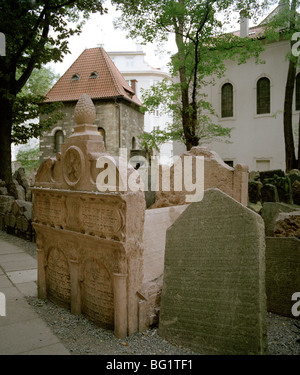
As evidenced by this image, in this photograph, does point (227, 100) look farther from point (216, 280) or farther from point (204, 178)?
point (216, 280)

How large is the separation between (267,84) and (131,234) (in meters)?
19.7

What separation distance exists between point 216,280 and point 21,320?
2136mm

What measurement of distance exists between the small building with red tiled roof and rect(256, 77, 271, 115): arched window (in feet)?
27.4

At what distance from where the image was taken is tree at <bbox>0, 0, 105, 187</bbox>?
9.59 metres

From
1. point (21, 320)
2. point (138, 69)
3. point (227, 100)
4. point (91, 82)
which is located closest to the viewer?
point (21, 320)

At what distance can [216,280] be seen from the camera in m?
2.57

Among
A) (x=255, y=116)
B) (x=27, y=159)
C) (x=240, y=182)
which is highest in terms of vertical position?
(x=255, y=116)

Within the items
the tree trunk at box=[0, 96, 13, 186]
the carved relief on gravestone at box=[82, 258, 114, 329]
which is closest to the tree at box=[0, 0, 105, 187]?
the tree trunk at box=[0, 96, 13, 186]

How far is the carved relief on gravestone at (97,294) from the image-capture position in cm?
307

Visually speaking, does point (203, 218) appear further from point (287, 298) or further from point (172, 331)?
point (287, 298)

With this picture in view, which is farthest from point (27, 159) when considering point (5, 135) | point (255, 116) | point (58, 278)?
point (58, 278)

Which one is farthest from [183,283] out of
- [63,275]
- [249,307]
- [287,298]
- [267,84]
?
[267,84]

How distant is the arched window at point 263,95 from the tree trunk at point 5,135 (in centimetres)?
1488

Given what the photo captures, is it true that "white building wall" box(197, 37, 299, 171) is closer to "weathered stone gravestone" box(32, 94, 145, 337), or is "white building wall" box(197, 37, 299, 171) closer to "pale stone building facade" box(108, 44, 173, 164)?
"weathered stone gravestone" box(32, 94, 145, 337)
